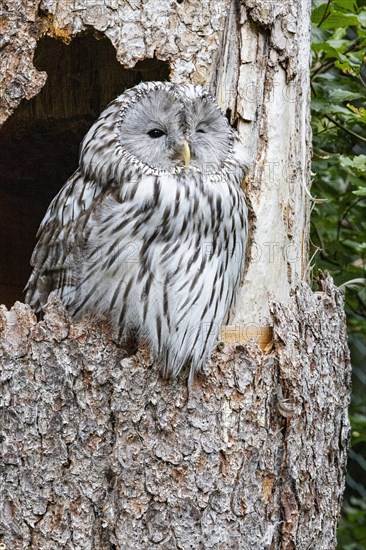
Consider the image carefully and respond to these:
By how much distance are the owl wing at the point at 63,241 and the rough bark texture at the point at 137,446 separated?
26 cm

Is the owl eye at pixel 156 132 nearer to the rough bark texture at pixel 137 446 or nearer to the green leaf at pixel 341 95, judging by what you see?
the rough bark texture at pixel 137 446

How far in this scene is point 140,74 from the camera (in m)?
3.58

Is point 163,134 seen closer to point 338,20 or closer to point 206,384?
point 206,384

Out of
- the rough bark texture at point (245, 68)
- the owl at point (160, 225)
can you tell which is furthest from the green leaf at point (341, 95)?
the owl at point (160, 225)

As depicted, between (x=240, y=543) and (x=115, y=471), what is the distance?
44 cm

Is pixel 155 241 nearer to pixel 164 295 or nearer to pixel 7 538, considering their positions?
pixel 164 295

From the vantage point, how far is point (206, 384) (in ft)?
9.38

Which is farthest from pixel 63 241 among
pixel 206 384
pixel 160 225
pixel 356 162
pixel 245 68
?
pixel 356 162

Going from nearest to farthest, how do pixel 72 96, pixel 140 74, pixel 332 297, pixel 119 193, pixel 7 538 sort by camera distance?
pixel 7 538, pixel 119 193, pixel 332 297, pixel 140 74, pixel 72 96

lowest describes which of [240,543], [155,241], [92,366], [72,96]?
[240,543]

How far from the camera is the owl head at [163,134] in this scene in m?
2.89

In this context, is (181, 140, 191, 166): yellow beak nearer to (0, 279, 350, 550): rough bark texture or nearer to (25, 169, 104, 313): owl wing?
(25, 169, 104, 313): owl wing

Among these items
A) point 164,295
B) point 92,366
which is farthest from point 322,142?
point 92,366

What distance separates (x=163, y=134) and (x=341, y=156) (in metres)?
0.86
